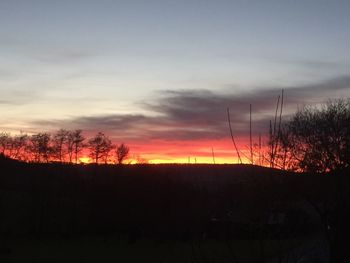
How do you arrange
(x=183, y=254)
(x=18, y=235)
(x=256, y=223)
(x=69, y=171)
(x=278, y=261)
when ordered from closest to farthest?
1. (x=278, y=261)
2. (x=256, y=223)
3. (x=183, y=254)
4. (x=18, y=235)
5. (x=69, y=171)

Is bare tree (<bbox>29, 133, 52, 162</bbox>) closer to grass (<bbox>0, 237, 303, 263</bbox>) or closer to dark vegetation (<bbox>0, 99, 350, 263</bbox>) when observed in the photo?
dark vegetation (<bbox>0, 99, 350, 263</bbox>)

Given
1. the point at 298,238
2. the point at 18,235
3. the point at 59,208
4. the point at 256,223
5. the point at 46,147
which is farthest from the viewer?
the point at 46,147

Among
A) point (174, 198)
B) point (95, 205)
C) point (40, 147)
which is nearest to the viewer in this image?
point (174, 198)

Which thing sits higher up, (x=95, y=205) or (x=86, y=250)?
(x=95, y=205)

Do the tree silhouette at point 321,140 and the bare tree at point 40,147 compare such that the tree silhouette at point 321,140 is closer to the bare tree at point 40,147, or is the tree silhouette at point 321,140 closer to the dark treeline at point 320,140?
the dark treeline at point 320,140

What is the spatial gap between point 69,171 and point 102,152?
76.4ft

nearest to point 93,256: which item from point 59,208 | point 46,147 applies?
point 59,208

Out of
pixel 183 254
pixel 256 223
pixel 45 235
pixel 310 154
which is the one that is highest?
pixel 310 154

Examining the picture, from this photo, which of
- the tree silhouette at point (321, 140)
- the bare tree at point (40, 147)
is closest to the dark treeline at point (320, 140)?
the tree silhouette at point (321, 140)

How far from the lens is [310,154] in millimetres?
39188

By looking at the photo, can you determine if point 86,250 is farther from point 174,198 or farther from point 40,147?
point 40,147

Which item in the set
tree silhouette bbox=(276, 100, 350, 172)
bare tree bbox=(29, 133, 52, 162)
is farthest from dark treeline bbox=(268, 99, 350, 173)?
bare tree bbox=(29, 133, 52, 162)

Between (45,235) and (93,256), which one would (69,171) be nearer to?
(45,235)

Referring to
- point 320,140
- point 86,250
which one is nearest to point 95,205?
point 86,250
